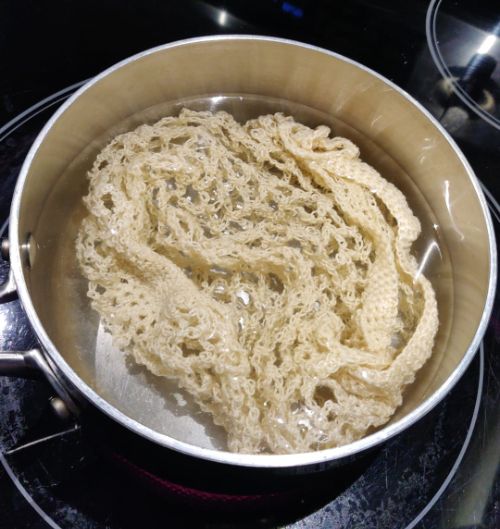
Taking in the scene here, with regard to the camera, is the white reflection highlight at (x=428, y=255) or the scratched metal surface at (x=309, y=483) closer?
the scratched metal surface at (x=309, y=483)

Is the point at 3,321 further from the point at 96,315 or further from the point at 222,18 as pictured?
the point at 222,18

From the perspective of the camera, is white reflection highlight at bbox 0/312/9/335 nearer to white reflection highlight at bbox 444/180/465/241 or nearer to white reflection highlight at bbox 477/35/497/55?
white reflection highlight at bbox 444/180/465/241

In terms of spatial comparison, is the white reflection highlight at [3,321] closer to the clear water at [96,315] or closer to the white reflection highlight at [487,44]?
the clear water at [96,315]

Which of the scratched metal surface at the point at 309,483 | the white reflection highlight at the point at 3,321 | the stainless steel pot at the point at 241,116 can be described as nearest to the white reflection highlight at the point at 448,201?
the stainless steel pot at the point at 241,116

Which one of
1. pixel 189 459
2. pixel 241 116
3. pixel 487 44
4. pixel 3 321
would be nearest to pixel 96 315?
pixel 3 321

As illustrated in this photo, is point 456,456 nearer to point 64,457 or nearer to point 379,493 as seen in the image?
point 379,493

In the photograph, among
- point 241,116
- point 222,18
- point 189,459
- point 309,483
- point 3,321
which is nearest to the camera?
point 189,459

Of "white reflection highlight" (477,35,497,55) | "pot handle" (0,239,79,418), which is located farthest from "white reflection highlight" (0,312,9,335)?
"white reflection highlight" (477,35,497,55)
